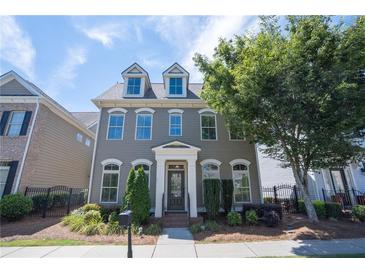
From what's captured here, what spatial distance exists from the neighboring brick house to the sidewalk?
626cm

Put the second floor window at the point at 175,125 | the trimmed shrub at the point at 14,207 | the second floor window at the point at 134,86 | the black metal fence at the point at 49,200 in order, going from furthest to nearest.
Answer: the second floor window at the point at 134,86 < the second floor window at the point at 175,125 < the black metal fence at the point at 49,200 < the trimmed shrub at the point at 14,207

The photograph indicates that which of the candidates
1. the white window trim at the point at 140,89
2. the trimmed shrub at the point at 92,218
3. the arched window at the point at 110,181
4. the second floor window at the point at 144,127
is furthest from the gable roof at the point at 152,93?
the trimmed shrub at the point at 92,218

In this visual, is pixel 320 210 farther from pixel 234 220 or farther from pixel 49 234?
pixel 49 234

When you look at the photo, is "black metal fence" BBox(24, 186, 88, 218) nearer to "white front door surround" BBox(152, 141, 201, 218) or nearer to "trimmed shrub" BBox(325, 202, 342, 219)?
"white front door surround" BBox(152, 141, 201, 218)

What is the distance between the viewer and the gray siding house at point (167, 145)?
11.5m

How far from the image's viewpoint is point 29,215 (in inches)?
424

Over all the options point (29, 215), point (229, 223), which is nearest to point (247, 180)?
point (229, 223)

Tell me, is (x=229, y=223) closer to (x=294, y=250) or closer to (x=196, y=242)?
(x=196, y=242)

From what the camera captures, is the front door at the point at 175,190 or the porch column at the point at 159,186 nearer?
the porch column at the point at 159,186

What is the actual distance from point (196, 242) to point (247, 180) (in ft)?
20.8

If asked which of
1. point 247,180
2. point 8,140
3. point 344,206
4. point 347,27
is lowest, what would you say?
point 344,206

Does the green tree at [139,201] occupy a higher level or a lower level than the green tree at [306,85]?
lower

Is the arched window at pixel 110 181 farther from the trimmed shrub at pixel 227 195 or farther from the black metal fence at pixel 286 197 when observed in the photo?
the black metal fence at pixel 286 197

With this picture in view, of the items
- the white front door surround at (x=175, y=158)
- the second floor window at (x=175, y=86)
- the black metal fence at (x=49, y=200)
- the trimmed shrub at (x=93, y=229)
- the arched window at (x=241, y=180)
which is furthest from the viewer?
the second floor window at (x=175, y=86)
